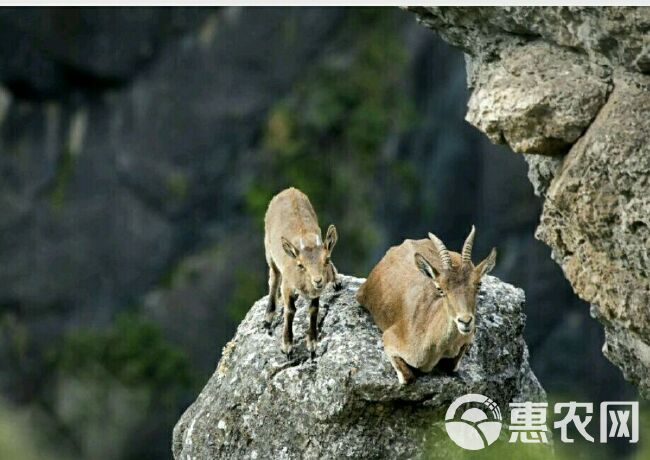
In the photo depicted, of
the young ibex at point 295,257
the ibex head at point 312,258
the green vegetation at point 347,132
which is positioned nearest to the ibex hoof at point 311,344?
the young ibex at point 295,257

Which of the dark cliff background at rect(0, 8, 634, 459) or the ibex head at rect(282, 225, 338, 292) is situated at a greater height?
the ibex head at rect(282, 225, 338, 292)

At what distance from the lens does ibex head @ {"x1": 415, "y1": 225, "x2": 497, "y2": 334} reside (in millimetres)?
9570

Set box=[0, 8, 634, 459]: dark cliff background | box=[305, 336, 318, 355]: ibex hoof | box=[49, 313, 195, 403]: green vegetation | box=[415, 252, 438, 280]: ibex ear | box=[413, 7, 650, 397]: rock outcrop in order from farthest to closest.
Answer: box=[0, 8, 634, 459]: dark cliff background < box=[49, 313, 195, 403]: green vegetation < box=[305, 336, 318, 355]: ibex hoof < box=[415, 252, 438, 280]: ibex ear < box=[413, 7, 650, 397]: rock outcrop

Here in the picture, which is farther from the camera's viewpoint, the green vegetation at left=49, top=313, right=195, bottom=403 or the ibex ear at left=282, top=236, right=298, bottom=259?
the green vegetation at left=49, top=313, right=195, bottom=403

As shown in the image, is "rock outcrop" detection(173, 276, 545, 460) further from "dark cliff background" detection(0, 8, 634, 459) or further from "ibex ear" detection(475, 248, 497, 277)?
"dark cliff background" detection(0, 8, 634, 459)

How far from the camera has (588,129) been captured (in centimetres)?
991

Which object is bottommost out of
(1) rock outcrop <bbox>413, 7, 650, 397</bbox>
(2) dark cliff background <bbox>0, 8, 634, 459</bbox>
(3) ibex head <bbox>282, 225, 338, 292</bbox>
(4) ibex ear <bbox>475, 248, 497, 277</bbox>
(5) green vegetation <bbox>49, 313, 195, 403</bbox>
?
(5) green vegetation <bbox>49, 313, 195, 403</bbox>

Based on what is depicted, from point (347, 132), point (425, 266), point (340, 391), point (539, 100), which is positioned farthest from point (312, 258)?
point (347, 132)

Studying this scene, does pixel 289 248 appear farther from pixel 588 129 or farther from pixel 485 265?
pixel 588 129

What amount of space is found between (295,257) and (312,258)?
18cm

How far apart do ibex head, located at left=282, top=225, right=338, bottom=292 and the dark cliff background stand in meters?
10.8

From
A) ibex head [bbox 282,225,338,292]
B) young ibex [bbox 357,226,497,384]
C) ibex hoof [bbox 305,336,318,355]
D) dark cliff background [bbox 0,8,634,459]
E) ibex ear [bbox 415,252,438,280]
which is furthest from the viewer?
dark cliff background [bbox 0,8,634,459]

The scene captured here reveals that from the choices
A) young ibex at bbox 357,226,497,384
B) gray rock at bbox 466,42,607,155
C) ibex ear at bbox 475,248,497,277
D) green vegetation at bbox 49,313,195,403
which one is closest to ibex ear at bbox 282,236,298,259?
young ibex at bbox 357,226,497,384

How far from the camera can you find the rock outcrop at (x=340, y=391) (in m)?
10.3
